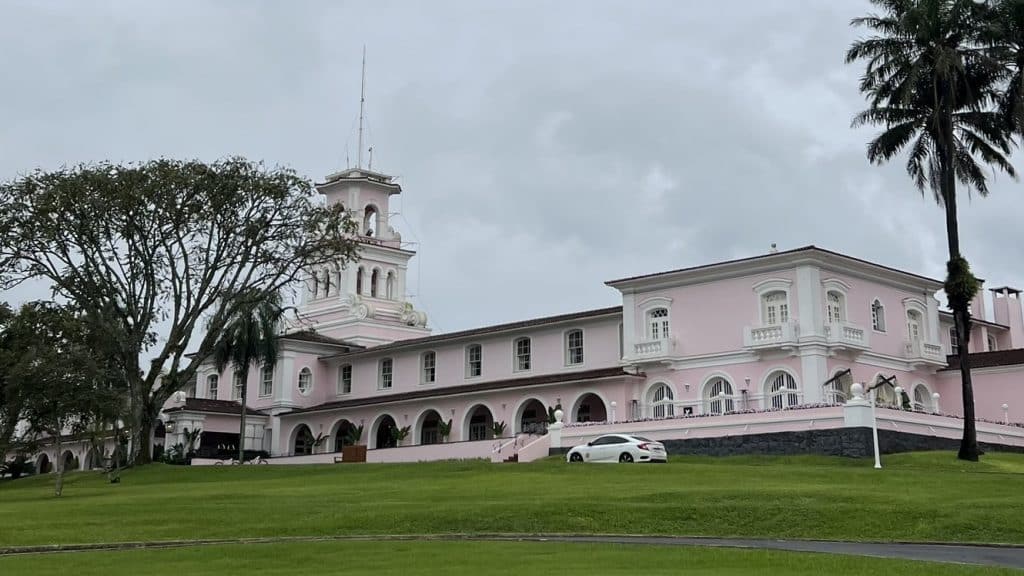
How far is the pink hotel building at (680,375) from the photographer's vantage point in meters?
46.7

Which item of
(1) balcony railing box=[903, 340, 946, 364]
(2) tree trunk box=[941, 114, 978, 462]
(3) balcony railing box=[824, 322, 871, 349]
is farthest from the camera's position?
(1) balcony railing box=[903, 340, 946, 364]

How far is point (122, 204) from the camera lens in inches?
1825

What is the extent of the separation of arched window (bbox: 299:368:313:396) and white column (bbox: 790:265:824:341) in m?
30.5

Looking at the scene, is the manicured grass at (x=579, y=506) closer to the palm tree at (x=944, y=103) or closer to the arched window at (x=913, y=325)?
the palm tree at (x=944, y=103)

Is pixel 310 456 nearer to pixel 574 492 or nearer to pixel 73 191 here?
pixel 73 191

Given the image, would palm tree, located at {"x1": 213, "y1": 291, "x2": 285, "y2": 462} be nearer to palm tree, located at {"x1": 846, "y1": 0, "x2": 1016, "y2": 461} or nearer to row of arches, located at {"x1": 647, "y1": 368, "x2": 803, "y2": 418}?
row of arches, located at {"x1": 647, "y1": 368, "x2": 803, "y2": 418}

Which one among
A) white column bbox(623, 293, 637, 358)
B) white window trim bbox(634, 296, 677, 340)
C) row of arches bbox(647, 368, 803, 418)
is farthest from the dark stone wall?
white column bbox(623, 293, 637, 358)

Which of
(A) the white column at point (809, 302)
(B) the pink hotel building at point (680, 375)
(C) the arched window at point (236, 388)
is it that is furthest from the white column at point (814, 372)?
(C) the arched window at point (236, 388)

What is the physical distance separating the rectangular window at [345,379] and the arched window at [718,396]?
24.2m

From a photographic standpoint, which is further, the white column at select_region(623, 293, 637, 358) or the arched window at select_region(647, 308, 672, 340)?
the white column at select_region(623, 293, 637, 358)

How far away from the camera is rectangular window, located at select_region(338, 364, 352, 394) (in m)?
68.8

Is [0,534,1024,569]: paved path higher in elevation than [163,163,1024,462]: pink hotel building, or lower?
lower

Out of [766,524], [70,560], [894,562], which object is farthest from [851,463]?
[70,560]

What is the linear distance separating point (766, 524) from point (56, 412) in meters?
24.2
